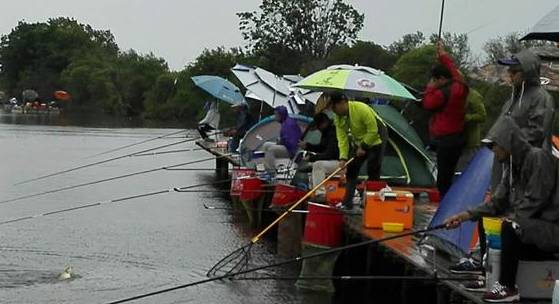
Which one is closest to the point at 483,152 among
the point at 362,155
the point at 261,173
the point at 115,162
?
the point at 362,155

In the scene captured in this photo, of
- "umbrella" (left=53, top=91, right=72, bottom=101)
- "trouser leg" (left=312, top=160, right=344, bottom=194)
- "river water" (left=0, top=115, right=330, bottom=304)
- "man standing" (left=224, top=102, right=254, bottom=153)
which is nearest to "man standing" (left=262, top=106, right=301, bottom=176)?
"river water" (left=0, top=115, right=330, bottom=304)

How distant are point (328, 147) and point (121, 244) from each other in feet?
10.3

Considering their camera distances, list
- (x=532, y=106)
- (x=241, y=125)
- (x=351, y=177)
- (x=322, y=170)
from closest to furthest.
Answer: (x=532, y=106)
(x=351, y=177)
(x=322, y=170)
(x=241, y=125)

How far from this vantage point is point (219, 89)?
28281mm

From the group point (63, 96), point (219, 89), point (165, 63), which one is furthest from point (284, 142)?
point (165, 63)

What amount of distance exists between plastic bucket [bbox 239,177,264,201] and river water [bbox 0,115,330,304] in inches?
22.3

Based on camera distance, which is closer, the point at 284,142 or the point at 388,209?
the point at 388,209

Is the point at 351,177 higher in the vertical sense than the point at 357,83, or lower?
lower

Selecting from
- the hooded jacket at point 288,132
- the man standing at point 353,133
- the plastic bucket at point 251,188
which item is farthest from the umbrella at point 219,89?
the man standing at point 353,133

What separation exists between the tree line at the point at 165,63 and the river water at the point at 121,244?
18873 millimetres

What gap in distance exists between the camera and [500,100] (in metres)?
28.4

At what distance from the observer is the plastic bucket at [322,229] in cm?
1078

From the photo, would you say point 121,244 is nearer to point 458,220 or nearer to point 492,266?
point 458,220

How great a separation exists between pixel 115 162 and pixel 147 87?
72337 millimetres
